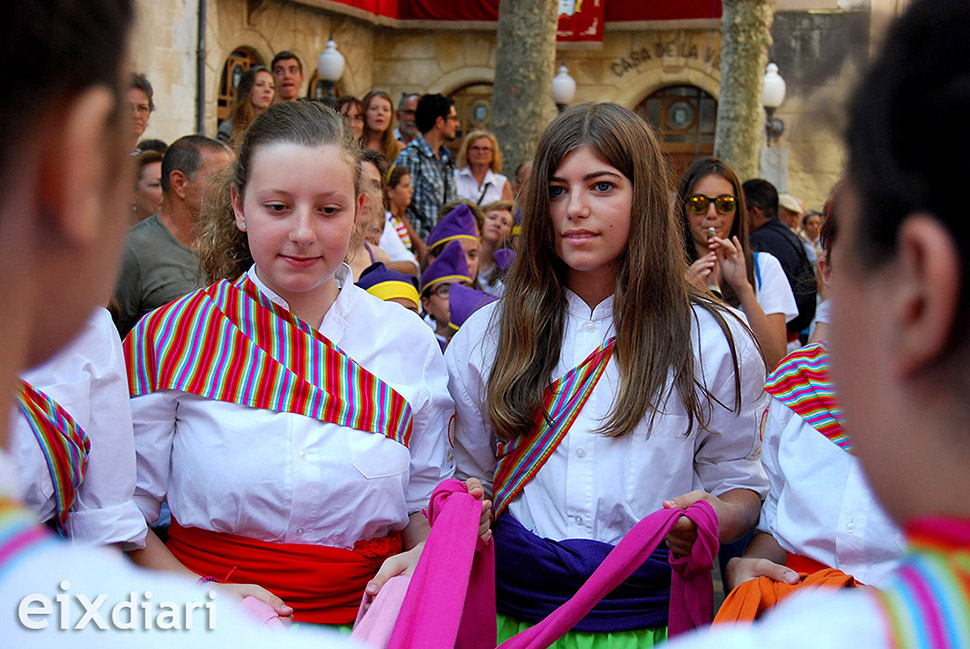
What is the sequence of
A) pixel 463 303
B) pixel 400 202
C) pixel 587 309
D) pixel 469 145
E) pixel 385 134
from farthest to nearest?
pixel 469 145
pixel 385 134
pixel 400 202
pixel 463 303
pixel 587 309

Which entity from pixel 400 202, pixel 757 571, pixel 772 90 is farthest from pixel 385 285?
pixel 772 90

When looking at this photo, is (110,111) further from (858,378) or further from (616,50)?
(616,50)

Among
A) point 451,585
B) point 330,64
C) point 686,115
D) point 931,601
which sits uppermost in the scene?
point 686,115

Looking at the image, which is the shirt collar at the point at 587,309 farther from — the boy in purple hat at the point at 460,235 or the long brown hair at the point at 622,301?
the boy in purple hat at the point at 460,235

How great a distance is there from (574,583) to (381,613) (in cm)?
47

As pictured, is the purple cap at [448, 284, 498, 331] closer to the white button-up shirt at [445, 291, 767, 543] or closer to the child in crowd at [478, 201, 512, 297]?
the child in crowd at [478, 201, 512, 297]

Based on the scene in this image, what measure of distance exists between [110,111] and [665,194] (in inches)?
78.2

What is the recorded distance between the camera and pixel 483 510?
7.15 ft

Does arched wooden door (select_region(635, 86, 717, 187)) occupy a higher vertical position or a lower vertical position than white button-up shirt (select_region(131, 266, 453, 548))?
higher

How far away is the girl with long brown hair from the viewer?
227 cm

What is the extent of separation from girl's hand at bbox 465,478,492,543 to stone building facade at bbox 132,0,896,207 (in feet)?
31.7

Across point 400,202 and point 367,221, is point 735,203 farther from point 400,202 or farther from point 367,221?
point 400,202

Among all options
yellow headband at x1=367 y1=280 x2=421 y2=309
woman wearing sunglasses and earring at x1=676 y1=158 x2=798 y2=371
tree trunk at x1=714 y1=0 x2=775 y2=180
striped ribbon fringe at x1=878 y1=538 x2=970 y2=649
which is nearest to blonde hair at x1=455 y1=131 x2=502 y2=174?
woman wearing sunglasses and earring at x1=676 y1=158 x2=798 y2=371

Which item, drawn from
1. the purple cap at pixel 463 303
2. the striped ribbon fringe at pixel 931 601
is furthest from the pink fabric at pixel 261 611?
the purple cap at pixel 463 303
